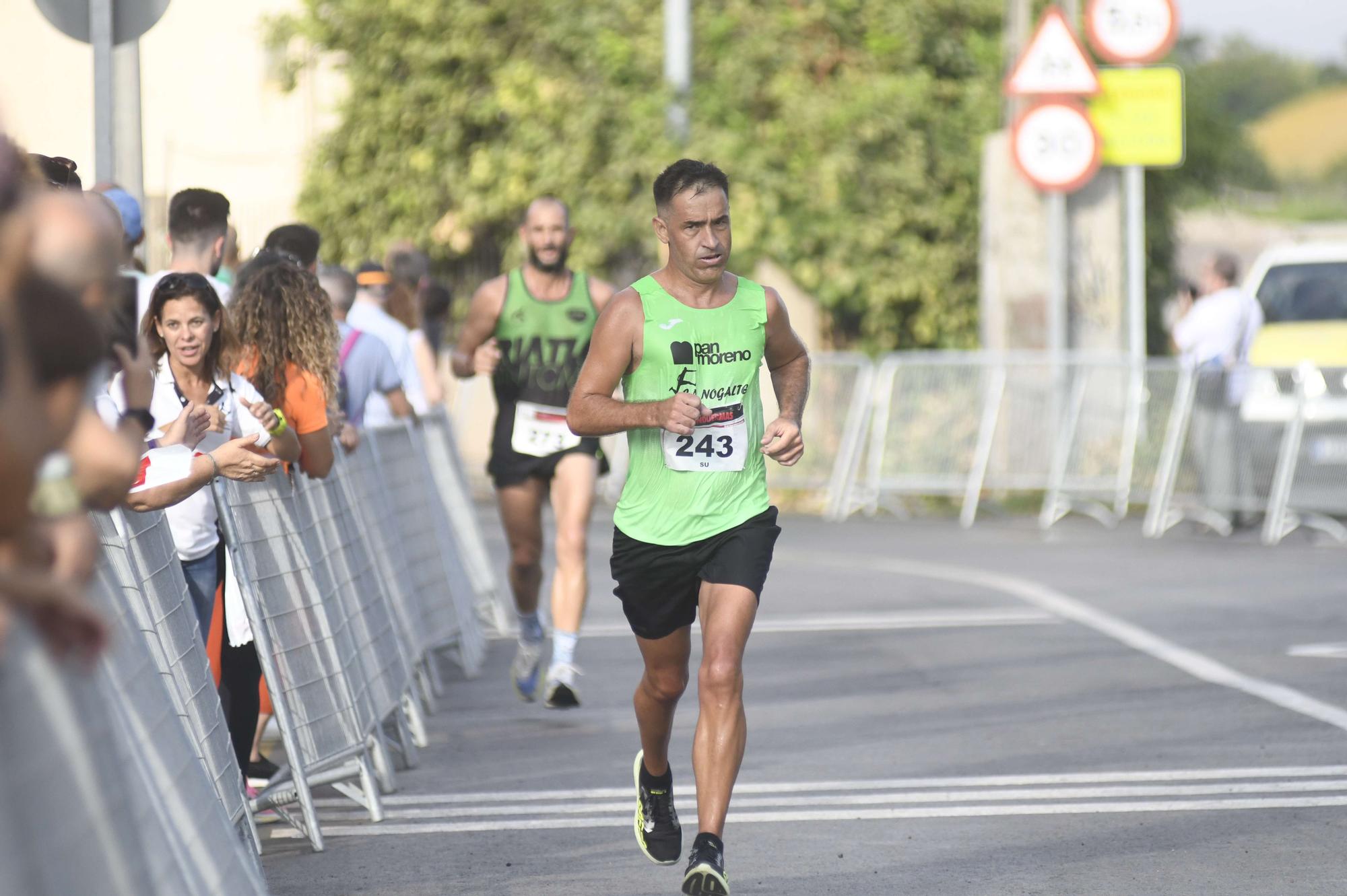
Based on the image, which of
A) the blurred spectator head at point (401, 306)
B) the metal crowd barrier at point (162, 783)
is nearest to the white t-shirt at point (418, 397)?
the blurred spectator head at point (401, 306)

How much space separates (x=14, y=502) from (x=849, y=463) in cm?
1709

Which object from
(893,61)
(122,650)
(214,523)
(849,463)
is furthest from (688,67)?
(122,650)

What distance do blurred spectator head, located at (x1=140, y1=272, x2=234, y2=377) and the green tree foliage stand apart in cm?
1488

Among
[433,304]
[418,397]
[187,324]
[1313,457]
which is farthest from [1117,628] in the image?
[433,304]

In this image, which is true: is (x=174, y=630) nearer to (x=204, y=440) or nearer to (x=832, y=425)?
(x=204, y=440)

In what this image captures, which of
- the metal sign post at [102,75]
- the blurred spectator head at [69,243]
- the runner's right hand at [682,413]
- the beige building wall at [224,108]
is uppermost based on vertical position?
the beige building wall at [224,108]

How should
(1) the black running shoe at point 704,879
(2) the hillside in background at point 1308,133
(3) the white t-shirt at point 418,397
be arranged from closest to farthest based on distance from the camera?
(1) the black running shoe at point 704,879
(3) the white t-shirt at point 418,397
(2) the hillside in background at point 1308,133

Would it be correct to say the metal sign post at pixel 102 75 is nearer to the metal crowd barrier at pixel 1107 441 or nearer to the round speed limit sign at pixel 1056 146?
the metal crowd barrier at pixel 1107 441

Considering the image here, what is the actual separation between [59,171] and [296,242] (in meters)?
2.73

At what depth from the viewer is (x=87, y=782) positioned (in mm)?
3049

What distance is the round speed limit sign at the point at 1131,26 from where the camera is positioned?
61.2 ft

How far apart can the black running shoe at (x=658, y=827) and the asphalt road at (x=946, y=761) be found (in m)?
0.09

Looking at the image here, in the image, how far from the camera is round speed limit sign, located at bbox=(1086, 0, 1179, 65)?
61.2 feet

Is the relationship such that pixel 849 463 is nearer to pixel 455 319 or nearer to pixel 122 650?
pixel 455 319
